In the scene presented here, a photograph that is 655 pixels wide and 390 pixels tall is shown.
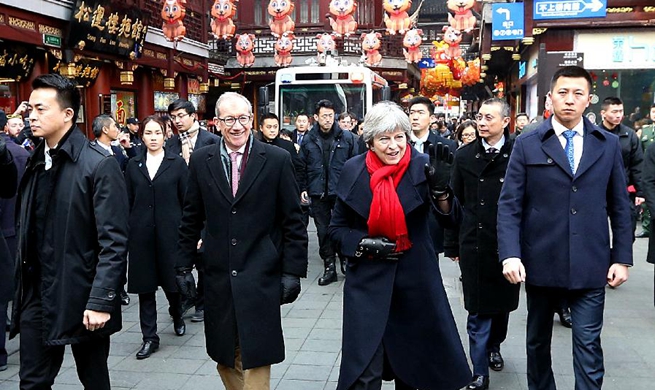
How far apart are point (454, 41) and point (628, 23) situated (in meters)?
8.04

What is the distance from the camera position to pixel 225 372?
402 centimetres

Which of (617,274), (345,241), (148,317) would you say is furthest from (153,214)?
(617,274)

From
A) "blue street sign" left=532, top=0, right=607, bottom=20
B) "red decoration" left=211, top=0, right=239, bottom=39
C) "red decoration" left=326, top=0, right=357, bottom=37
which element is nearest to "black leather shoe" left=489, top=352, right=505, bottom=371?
"blue street sign" left=532, top=0, right=607, bottom=20

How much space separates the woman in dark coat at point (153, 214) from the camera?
5.85 meters

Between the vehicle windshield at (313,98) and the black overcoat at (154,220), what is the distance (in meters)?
7.63

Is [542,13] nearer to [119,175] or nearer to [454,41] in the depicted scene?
[454,41]

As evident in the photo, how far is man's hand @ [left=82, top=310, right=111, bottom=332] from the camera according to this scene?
11.0 feet

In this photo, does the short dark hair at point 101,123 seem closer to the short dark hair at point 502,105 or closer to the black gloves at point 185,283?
the black gloves at point 185,283

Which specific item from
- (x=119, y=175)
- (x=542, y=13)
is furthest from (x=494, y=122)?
(x=542, y=13)

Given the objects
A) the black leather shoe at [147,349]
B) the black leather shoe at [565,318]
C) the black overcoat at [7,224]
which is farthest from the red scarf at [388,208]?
the black leather shoe at [565,318]

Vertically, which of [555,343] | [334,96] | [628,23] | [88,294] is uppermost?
[628,23]

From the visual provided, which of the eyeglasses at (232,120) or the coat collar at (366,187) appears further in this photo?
the eyeglasses at (232,120)

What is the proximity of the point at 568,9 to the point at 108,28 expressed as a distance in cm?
1025

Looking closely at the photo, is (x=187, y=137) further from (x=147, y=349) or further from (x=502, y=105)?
(x=502, y=105)
